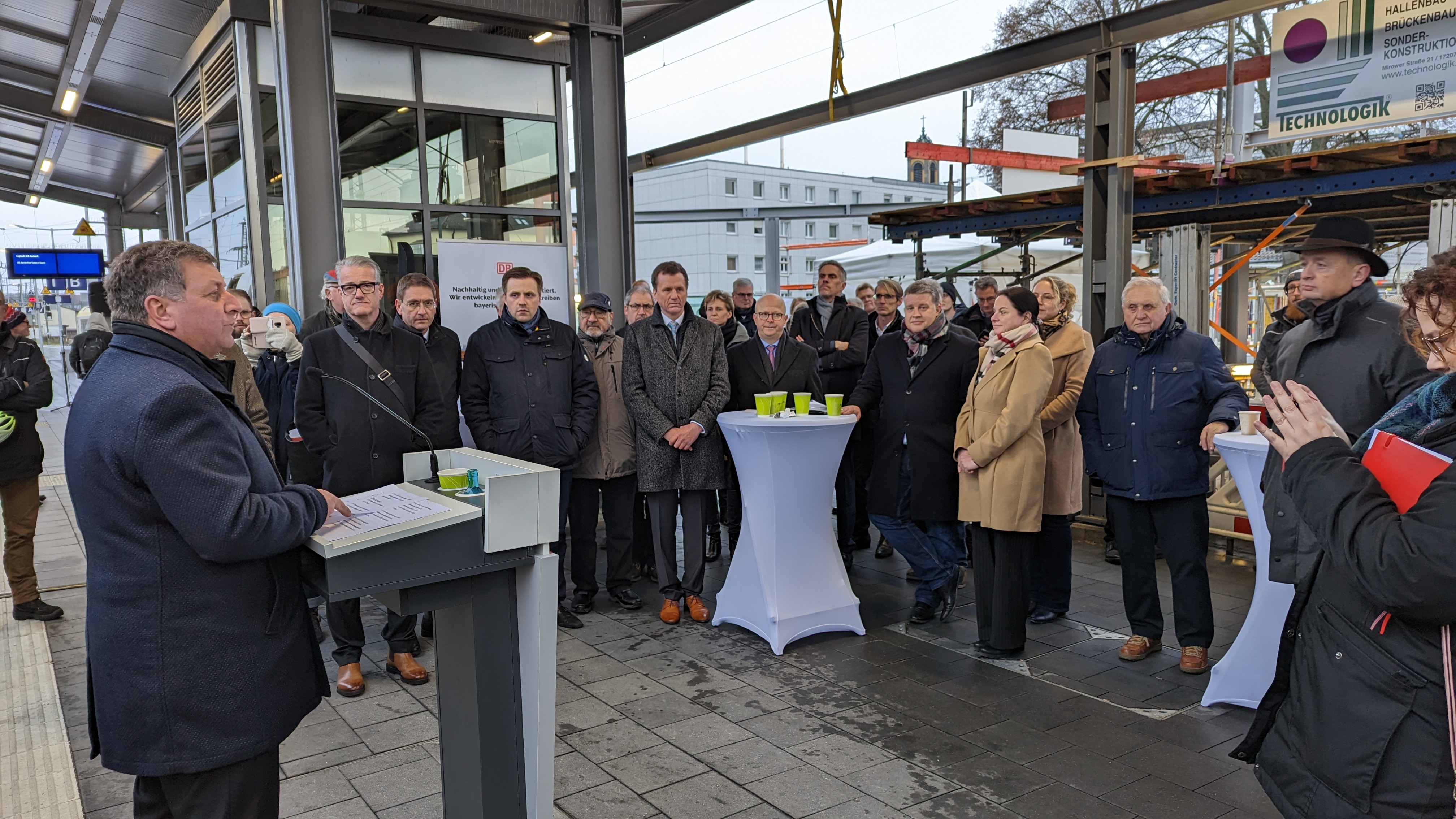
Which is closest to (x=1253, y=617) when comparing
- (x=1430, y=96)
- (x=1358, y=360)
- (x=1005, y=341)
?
(x=1358, y=360)

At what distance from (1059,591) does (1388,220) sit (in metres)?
7.70

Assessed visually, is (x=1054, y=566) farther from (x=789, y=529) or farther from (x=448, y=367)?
(x=448, y=367)

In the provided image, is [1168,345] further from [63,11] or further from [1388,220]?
[63,11]

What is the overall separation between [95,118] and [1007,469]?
13187 millimetres

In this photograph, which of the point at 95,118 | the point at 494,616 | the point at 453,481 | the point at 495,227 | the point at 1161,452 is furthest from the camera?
the point at 95,118

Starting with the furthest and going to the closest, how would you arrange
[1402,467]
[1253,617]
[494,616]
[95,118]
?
[95,118] < [1253,617] < [494,616] < [1402,467]

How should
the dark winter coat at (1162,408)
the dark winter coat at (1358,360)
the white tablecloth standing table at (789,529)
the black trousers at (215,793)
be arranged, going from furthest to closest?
1. the white tablecloth standing table at (789,529)
2. the dark winter coat at (1162,408)
3. the dark winter coat at (1358,360)
4. the black trousers at (215,793)

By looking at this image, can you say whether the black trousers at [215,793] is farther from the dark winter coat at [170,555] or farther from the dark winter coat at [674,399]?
the dark winter coat at [674,399]

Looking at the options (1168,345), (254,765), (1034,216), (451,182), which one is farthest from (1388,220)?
(254,765)

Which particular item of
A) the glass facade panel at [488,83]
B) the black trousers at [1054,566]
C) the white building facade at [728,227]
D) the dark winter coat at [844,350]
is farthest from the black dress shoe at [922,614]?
the white building facade at [728,227]

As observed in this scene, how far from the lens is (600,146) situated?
7621 millimetres

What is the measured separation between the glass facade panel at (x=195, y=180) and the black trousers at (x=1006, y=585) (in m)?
8.50

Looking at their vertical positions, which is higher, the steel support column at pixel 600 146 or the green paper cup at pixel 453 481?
the steel support column at pixel 600 146

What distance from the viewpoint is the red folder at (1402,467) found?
1.47m
